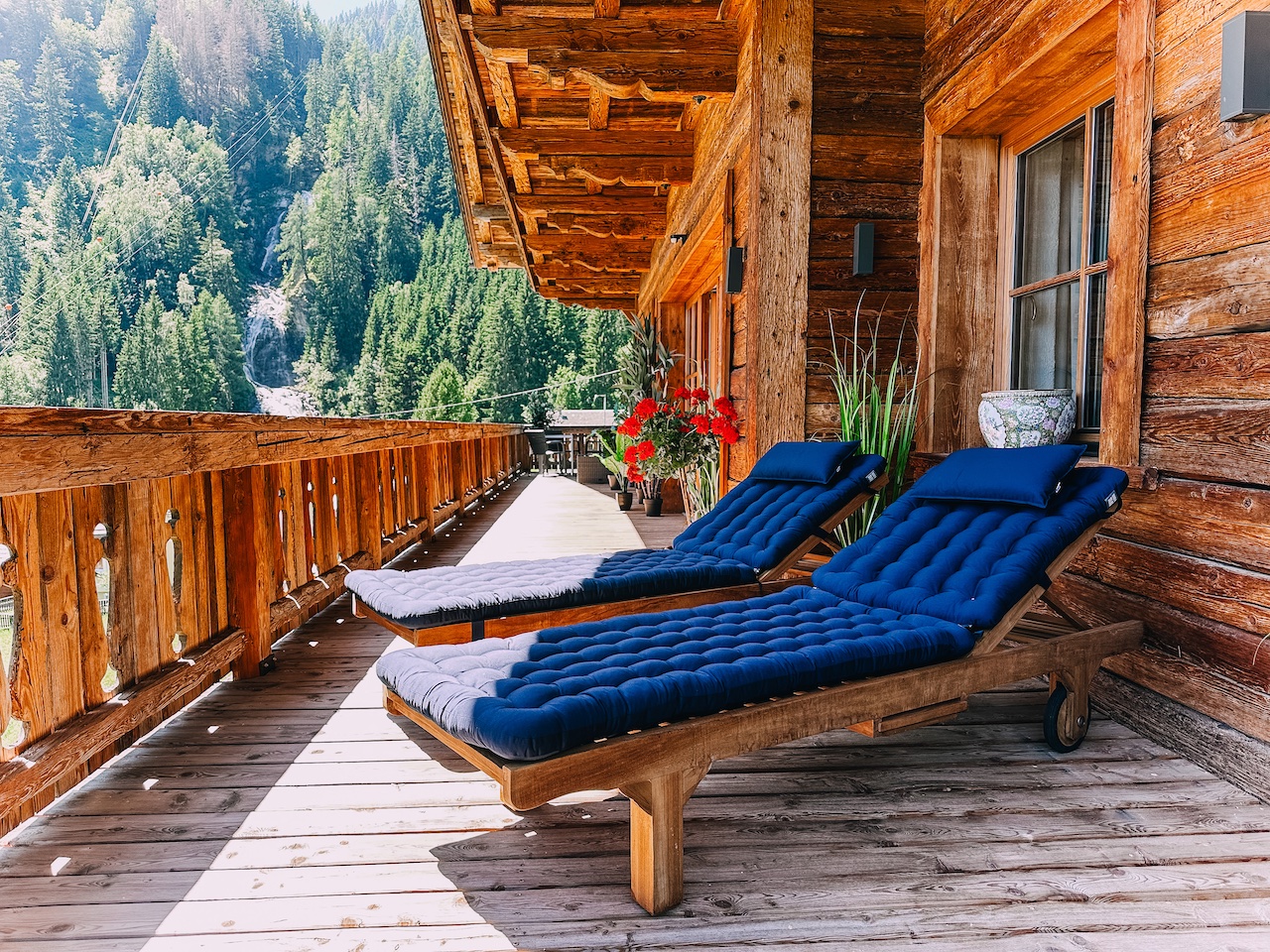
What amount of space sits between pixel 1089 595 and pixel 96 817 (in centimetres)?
284

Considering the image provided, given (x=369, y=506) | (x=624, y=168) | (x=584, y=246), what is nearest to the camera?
(x=369, y=506)

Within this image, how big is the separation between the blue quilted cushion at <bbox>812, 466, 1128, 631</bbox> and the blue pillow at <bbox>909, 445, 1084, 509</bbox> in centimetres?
4

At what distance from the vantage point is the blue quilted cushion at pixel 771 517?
288 cm

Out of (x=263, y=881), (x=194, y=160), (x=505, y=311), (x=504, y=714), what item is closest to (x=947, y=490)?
(x=504, y=714)

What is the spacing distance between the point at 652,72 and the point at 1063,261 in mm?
2415

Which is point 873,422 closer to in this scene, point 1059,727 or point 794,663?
point 1059,727

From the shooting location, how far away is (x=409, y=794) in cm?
200

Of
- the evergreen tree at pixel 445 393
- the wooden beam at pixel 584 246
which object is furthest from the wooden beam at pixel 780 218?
the evergreen tree at pixel 445 393

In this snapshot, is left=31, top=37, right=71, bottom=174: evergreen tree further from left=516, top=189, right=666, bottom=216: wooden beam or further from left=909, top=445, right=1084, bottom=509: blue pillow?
left=909, top=445, right=1084, bottom=509: blue pillow

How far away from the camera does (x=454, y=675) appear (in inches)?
67.3

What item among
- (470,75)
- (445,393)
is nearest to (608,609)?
(470,75)

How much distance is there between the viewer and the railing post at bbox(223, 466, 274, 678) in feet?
9.30

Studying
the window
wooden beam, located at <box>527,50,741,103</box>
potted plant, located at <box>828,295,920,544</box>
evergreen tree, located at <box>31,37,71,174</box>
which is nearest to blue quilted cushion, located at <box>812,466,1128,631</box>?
the window

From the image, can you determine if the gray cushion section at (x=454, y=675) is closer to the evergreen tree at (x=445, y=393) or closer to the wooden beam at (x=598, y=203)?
the wooden beam at (x=598, y=203)
